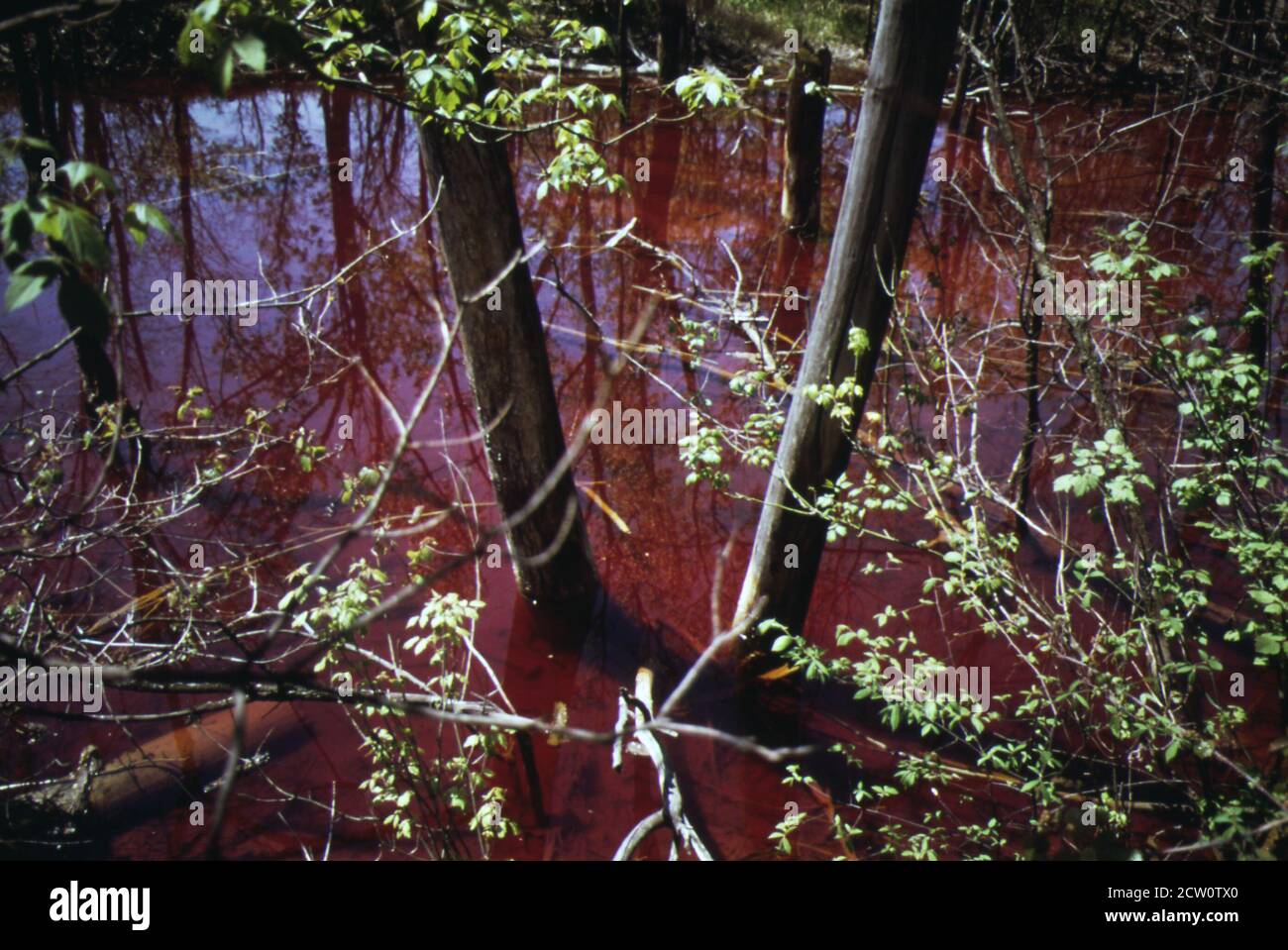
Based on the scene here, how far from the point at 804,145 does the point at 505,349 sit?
5.92 m

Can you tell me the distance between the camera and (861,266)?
333cm

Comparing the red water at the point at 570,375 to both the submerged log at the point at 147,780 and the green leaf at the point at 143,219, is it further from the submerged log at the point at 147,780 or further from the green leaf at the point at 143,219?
the green leaf at the point at 143,219

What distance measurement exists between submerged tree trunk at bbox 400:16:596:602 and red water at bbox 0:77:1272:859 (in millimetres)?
492

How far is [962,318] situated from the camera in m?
5.75

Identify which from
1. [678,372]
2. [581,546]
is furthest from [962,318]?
[581,546]

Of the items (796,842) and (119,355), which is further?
(796,842)

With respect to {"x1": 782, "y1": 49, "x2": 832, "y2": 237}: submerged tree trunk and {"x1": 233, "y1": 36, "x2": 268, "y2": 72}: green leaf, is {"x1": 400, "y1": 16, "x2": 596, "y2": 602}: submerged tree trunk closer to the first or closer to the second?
{"x1": 233, "y1": 36, "x2": 268, "y2": 72}: green leaf

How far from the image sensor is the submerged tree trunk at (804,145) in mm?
8453

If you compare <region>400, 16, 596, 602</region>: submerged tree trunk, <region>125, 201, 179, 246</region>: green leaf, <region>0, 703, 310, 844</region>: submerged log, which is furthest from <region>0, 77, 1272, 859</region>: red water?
<region>400, 16, 596, 602</region>: submerged tree trunk

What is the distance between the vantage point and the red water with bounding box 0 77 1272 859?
4172 mm

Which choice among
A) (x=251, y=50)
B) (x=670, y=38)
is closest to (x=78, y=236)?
(x=251, y=50)
